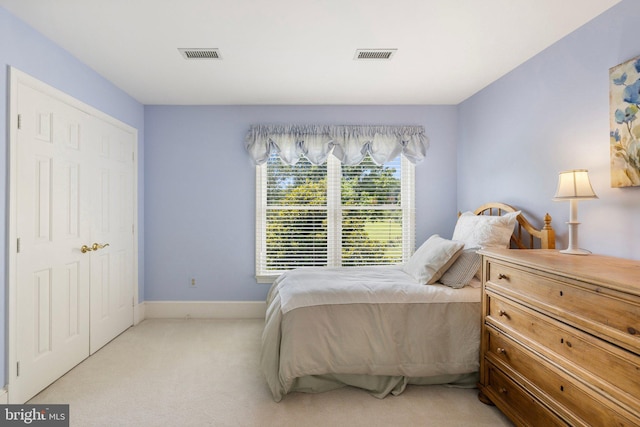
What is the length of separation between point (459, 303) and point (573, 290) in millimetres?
910

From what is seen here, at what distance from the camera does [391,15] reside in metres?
2.07

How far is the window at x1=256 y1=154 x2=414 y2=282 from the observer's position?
390cm

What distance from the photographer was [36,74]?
226cm

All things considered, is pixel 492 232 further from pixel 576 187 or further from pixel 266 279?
pixel 266 279

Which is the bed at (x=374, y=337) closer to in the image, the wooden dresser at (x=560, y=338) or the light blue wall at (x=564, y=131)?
the wooden dresser at (x=560, y=338)

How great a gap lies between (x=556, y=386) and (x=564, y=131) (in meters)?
1.78

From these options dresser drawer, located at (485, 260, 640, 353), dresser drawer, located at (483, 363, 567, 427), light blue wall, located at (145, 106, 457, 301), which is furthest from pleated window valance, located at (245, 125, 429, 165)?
dresser drawer, located at (483, 363, 567, 427)

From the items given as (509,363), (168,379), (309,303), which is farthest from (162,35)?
(509,363)

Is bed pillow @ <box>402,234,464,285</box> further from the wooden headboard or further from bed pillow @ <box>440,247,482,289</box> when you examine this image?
the wooden headboard

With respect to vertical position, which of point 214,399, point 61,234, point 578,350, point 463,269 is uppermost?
point 61,234

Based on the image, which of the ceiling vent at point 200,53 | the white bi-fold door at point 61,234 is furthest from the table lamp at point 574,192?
the white bi-fold door at point 61,234

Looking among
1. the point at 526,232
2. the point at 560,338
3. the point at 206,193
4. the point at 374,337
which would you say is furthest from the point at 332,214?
the point at 560,338

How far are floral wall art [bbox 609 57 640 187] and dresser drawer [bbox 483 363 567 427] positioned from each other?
136cm

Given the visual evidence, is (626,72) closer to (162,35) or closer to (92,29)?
(162,35)
